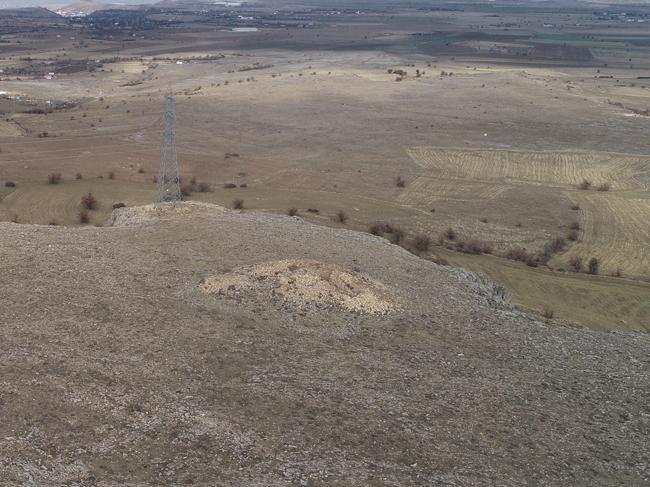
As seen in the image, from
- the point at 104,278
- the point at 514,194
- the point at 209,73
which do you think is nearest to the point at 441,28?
the point at 209,73

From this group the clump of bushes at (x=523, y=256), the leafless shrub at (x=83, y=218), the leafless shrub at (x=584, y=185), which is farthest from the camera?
the leafless shrub at (x=584, y=185)

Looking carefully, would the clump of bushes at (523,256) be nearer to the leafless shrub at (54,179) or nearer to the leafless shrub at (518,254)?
the leafless shrub at (518,254)

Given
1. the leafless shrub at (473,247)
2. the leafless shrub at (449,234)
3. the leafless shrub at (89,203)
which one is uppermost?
the leafless shrub at (89,203)

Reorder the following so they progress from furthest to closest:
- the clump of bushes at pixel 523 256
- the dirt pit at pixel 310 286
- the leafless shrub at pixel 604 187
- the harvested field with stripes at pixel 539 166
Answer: the harvested field with stripes at pixel 539 166 < the leafless shrub at pixel 604 187 < the clump of bushes at pixel 523 256 < the dirt pit at pixel 310 286

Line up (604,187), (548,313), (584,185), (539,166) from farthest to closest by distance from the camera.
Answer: (539,166), (584,185), (604,187), (548,313)

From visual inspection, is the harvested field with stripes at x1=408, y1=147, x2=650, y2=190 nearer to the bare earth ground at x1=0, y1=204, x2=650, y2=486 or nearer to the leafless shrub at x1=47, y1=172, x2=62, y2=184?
the leafless shrub at x1=47, y1=172, x2=62, y2=184

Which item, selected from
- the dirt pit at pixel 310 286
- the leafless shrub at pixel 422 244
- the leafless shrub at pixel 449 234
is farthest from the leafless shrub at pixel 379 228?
the dirt pit at pixel 310 286

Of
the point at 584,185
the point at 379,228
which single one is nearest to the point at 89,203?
the point at 379,228

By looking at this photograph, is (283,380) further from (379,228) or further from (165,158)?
(379,228)

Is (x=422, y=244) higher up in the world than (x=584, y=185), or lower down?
lower down
